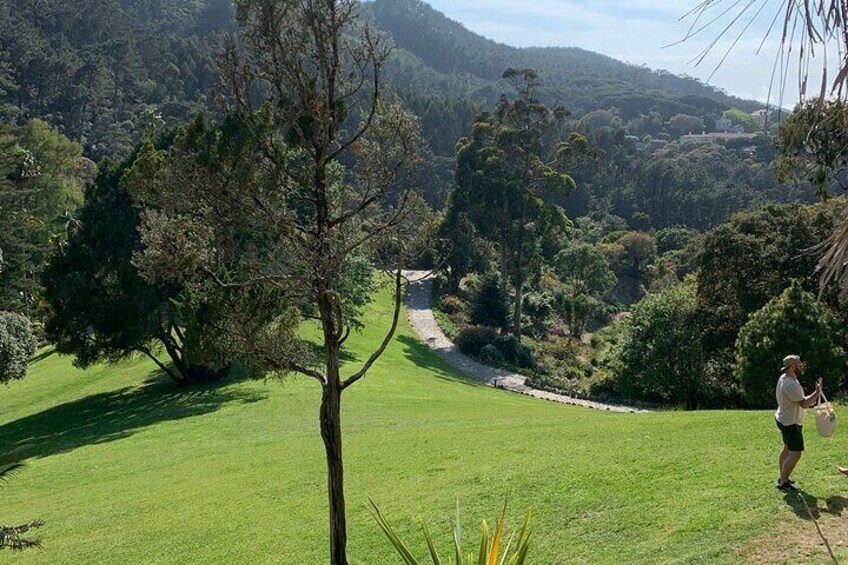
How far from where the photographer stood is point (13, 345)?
1048 inches

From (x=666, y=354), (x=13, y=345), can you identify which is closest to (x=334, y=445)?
(x=666, y=354)

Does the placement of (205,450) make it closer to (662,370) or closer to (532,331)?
(662,370)

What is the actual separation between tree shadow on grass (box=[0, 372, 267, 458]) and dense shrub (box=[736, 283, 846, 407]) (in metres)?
16.1

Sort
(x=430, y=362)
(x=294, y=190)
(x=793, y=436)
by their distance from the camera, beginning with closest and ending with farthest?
(x=294, y=190)
(x=793, y=436)
(x=430, y=362)

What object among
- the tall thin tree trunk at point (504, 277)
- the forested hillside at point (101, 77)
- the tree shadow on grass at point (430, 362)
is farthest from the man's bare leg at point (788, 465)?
the forested hillside at point (101, 77)

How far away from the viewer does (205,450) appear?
61.2 ft

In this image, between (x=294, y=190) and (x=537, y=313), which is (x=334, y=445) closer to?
(x=294, y=190)

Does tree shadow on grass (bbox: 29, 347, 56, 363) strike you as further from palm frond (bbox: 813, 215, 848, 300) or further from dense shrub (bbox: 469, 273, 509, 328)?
palm frond (bbox: 813, 215, 848, 300)

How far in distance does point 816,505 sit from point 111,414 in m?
23.7

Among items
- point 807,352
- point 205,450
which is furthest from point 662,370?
point 205,450

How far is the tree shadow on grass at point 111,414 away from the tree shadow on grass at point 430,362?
1042cm

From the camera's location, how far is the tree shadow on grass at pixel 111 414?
21906 mm

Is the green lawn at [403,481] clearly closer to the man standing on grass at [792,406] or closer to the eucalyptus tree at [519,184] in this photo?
the man standing on grass at [792,406]

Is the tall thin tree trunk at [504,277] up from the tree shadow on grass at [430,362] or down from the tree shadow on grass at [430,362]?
up
